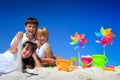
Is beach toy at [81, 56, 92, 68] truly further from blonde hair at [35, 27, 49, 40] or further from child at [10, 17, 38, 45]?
child at [10, 17, 38, 45]

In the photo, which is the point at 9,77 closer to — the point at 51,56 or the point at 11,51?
the point at 11,51

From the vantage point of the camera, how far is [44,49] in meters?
5.88

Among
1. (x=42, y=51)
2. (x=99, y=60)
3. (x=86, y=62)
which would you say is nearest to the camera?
(x=86, y=62)

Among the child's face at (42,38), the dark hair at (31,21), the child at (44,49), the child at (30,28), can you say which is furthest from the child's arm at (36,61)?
the dark hair at (31,21)

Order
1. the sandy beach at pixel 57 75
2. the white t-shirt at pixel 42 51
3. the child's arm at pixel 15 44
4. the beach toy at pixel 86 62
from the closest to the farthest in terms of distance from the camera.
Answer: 1. the sandy beach at pixel 57 75
2. the child's arm at pixel 15 44
3. the beach toy at pixel 86 62
4. the white t-shirt at pixel 42 51

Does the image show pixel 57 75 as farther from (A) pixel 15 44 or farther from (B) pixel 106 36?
(B) pixel 106 36

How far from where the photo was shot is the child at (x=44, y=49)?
588cm

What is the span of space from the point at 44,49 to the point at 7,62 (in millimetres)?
1453

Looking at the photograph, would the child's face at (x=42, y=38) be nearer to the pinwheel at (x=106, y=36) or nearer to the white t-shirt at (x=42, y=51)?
the white t-shirt at (x=42, y=51)

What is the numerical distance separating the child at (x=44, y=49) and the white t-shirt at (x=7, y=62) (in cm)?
136

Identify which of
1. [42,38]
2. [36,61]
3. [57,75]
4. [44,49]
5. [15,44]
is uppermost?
[42,38]

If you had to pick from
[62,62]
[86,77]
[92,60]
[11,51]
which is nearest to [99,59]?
[92,60]

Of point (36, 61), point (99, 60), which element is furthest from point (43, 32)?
point (99, 60)

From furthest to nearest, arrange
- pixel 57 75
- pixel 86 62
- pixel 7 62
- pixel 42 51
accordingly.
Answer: pixel 42 51 < pixel 86 62 < pixel 7 62 < pixel 57 75
